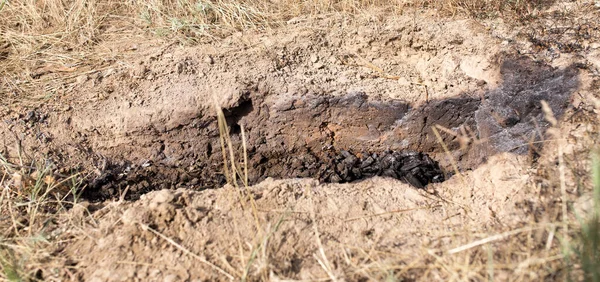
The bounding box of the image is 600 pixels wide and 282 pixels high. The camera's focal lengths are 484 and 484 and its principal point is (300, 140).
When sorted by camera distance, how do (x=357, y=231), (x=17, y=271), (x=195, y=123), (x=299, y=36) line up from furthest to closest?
(x=299, y=36) → (x=195, y=123) → (x=357, y=231) → (x=17, y=271)

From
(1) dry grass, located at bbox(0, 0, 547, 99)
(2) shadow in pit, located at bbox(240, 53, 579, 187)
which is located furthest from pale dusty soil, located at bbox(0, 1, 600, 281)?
(1) dry grass, located at bbox(0, 0, 547, 99)

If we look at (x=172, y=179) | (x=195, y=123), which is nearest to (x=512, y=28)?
(x=195, y=123)

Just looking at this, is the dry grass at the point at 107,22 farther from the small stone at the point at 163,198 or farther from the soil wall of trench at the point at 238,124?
the small stone at the point at 163,198

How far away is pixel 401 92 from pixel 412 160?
458 millimetres

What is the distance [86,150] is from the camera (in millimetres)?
3209

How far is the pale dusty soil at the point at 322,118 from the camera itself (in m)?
2.49

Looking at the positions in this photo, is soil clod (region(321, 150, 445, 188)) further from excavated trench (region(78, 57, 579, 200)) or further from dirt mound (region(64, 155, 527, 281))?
dirt mound (region(64, 155, 527, 281))

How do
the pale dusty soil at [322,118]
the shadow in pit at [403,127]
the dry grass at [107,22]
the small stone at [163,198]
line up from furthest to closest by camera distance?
the dry grass at [107,22] < the shadow in pit at [403,127] < the pale dusty soil at [322,118] < the small stone at [163,198]

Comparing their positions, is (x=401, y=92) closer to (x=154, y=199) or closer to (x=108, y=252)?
(x=154, y=199)

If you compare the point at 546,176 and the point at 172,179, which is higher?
the point at 546,176

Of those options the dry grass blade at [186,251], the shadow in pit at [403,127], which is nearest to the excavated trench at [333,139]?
the shadow in pit at [403,127]

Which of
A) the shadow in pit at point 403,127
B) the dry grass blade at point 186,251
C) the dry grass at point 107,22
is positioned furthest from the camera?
the dry grass at point 107,22

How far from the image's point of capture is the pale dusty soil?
8.16ft

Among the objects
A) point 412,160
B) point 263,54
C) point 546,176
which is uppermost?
point 263,54
